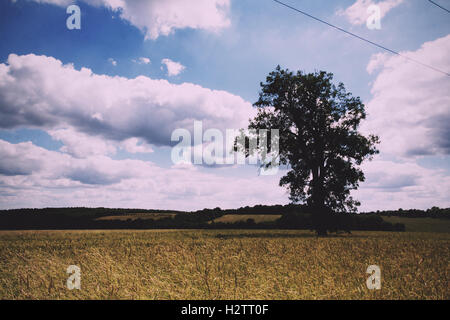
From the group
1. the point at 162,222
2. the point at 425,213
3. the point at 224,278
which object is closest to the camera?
the point at 224,278

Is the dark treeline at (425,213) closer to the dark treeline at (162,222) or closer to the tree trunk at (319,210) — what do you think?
the dark treeline at (162,222)

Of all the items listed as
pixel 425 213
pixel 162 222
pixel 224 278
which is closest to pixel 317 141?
pixel 224 278

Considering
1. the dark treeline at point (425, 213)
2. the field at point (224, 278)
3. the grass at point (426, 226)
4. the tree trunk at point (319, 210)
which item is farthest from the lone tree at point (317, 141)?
the dark treeline at point (425, 213)

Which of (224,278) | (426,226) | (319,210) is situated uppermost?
(224,278)

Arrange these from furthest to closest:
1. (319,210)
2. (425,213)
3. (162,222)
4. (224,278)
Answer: (425,213)
(162,222)
(319,210)
(224,278)

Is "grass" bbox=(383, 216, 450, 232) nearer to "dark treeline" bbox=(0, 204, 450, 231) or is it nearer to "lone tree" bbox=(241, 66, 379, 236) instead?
"dark treeline" bbox=(0, 204, 450, 231)

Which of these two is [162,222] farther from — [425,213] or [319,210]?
[425,213]

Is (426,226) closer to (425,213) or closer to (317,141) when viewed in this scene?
(425,213)

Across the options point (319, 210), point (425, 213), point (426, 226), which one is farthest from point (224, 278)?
point (425, 213)

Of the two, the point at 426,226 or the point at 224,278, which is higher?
the point at 224,278

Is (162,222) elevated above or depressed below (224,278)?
below

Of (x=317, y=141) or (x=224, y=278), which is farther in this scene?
(x=317, y=141)
